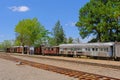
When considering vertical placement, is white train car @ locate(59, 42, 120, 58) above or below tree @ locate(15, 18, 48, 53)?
below

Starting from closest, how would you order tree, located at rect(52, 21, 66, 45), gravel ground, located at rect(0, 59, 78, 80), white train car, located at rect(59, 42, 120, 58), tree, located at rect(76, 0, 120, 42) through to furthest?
gravel ground, located at rect(0, 59, 78, 80), white train car, located at rect(59, 42, 120, 58), tree, located at rect(76, 0, 120, 42), tree, located at rect(52, 21, 66, 45)

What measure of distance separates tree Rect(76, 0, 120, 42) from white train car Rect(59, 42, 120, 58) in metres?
6.79

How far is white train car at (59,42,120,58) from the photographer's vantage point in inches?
1791

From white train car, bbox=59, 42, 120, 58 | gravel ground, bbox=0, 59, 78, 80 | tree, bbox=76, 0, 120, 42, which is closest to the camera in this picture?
gravel ground, bbox=0, 59, 78, 80

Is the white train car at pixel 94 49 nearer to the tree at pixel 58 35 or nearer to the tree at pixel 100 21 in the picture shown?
the tree at pixel 100 21

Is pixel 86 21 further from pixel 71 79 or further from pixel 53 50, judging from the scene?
pixel 71 79

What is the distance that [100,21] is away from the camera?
64.6 m

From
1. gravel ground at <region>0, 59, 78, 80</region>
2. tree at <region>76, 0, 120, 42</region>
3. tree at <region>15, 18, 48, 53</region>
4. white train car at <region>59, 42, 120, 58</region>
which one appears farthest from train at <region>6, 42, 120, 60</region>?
gravel ground at <region>0, 59, 78, 80</region>

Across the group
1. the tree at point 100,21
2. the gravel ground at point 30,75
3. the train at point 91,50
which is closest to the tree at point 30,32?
the train at point 91,50

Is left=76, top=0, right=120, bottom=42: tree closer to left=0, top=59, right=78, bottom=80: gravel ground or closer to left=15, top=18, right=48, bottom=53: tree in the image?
left=15, top=18, right=48, bottom=53: tree

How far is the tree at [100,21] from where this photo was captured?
61.4 metres

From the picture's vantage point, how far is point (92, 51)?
52.8m

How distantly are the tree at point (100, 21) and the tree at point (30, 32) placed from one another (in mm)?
29912

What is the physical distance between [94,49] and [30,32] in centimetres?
4768
